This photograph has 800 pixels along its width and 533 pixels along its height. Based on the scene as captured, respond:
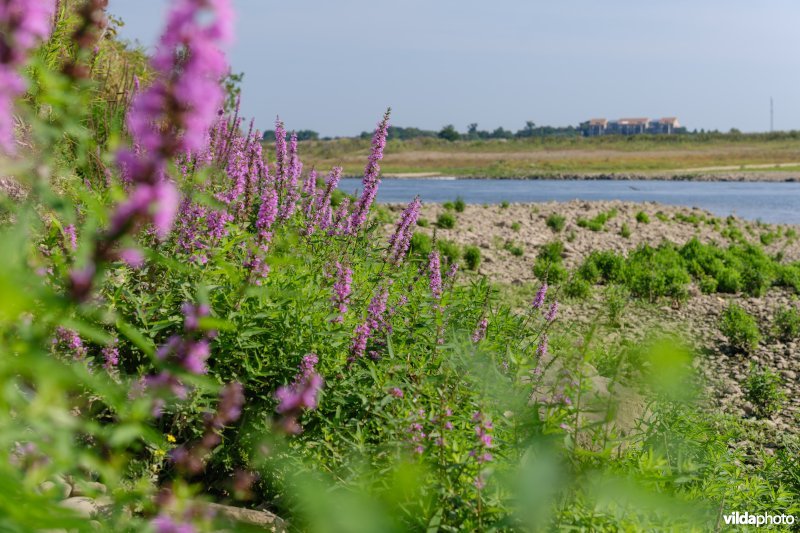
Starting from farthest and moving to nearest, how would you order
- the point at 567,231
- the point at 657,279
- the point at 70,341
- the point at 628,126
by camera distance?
the point at 628,126
the point at 567,231
the point at 657,279
the point at 70,341

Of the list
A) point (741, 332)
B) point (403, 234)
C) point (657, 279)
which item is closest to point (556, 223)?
point (657, 279)

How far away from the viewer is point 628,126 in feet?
510

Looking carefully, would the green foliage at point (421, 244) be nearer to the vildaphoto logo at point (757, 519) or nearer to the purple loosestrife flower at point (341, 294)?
the purple loosestrife flower at point (341, 294)

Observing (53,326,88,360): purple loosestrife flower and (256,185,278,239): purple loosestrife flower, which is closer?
(53,326,88,360): purple loosestrife flower

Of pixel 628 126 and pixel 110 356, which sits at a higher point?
pixel 628 126

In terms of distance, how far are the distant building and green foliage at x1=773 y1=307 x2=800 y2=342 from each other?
145 m

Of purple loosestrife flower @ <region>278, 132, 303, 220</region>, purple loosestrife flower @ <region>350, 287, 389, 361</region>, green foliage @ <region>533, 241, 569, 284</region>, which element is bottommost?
green foliage @ <region>533, 241, 569, 284</region>

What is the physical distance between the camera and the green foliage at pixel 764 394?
675 cm

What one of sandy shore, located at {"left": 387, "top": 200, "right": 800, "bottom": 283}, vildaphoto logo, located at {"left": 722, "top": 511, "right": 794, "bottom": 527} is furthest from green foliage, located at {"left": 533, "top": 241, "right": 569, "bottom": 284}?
vildaphoto logo, located at {"left": 722, "top": 511, "right": 794, "bottom": 527}

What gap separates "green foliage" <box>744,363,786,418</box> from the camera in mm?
6754

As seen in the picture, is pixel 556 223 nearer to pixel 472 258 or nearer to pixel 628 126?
pixel 472 258

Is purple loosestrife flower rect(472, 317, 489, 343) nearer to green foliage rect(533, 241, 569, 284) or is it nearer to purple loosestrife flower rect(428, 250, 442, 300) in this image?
purple loosestrife flower rect(428, 250, 442, 300)

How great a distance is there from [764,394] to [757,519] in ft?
10.1

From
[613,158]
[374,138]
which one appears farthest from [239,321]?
[613,158]
